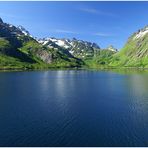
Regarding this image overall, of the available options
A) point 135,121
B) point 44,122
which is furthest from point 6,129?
point 135,121

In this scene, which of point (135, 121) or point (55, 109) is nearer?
point (135, 121)

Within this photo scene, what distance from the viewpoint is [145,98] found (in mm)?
110875

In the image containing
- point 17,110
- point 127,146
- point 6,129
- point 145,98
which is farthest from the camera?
point 145,98

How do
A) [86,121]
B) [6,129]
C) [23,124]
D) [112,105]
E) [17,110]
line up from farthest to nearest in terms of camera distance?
1. [112,105]
2. [17,110]
3. [86,121]
4. [23,124]
5. [6,129]

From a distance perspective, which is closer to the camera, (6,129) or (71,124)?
(6,129)

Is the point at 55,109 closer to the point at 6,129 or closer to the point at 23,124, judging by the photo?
the point at 23,124

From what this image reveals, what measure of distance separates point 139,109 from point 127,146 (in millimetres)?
37638

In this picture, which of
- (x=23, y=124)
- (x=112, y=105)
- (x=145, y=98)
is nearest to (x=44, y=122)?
(x=23, y=124)

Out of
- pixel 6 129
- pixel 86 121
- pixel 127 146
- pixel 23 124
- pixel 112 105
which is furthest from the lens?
pixel 112 105

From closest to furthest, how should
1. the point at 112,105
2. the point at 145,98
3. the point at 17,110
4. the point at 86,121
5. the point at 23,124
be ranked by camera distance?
the point at 23,124 → the point at 86,121 → the point at 17,110 → the point at 112,105 → the point at 145,98

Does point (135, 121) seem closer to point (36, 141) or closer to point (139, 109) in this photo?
point (139, 109)

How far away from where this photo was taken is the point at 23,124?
67.8 meters

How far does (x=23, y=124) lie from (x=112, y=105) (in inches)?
1548

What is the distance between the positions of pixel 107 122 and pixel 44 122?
17494mm
